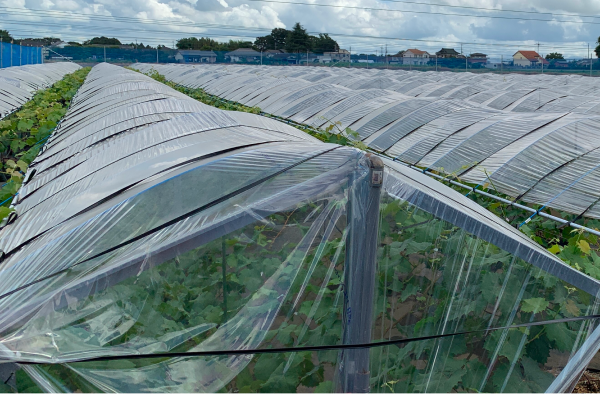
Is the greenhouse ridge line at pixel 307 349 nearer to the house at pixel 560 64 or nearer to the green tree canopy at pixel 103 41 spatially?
the house at pixel 560 64

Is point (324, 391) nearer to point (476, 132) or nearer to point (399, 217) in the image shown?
point (399, 217)

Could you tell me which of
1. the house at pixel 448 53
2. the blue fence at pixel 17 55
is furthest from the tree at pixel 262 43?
the blue fence at pixel 17 55

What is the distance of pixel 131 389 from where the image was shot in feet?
6.72

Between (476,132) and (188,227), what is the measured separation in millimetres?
6289

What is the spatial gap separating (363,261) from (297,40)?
68347 millimetres

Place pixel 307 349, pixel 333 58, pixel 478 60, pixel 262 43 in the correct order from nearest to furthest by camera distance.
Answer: pixel 307 349 < pixel 478 60 < pixel 333 58 < pixel 262 43

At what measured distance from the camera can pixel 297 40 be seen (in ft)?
221

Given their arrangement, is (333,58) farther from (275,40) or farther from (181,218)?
(181,218)

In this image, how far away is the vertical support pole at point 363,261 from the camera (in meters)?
2.38

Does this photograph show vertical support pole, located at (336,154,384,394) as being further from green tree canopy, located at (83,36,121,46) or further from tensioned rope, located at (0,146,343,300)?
green tree canopy, located at (83,36,121,46)

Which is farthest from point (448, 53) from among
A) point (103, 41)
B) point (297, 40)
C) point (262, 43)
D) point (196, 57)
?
point (103, 41)

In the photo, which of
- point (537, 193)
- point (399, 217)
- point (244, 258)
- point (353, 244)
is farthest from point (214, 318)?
point (537, 193)

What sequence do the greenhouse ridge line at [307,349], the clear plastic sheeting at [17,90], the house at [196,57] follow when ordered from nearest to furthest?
1. the greenhouse ridge line at [307,349]
2. the clear plastic sheeting at [17,90]
3. the house at [196,57]

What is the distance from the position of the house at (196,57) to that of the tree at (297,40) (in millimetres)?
14383
